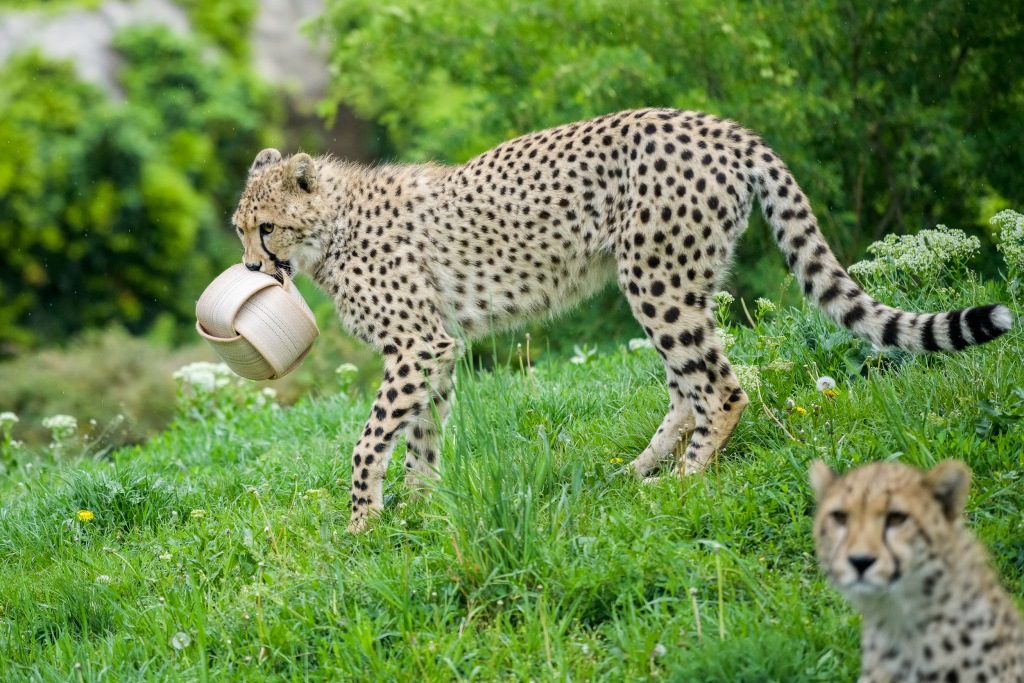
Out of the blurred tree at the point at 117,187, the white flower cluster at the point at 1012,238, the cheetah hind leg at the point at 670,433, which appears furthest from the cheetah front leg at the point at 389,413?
the blurred tree at the point at 117,187

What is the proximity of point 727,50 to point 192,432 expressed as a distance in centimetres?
410

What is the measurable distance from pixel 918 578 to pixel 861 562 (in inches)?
7.4

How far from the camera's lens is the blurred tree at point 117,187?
1183 centimetres

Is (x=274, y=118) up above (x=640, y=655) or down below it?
above

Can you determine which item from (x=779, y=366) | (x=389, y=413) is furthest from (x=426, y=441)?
(x=779, y=366)

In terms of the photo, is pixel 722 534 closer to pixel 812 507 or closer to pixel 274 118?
pixel 812 507

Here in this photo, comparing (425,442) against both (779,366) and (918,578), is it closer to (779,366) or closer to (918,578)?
(779,366)

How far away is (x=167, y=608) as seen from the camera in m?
3.63

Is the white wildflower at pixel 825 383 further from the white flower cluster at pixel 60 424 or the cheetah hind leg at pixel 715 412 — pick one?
the white flower cluster at pixel 60 424

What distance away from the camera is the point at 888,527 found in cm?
241

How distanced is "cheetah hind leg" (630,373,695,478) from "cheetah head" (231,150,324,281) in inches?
64.2

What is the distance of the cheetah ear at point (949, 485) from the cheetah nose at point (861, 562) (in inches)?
9.9

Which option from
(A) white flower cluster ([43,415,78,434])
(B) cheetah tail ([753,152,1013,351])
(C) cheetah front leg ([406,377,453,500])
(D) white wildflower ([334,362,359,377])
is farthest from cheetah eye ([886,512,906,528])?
(A) white flower cluster ([43,415,78,434])

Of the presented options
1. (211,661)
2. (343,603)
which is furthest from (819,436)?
Answer: (211,661)
